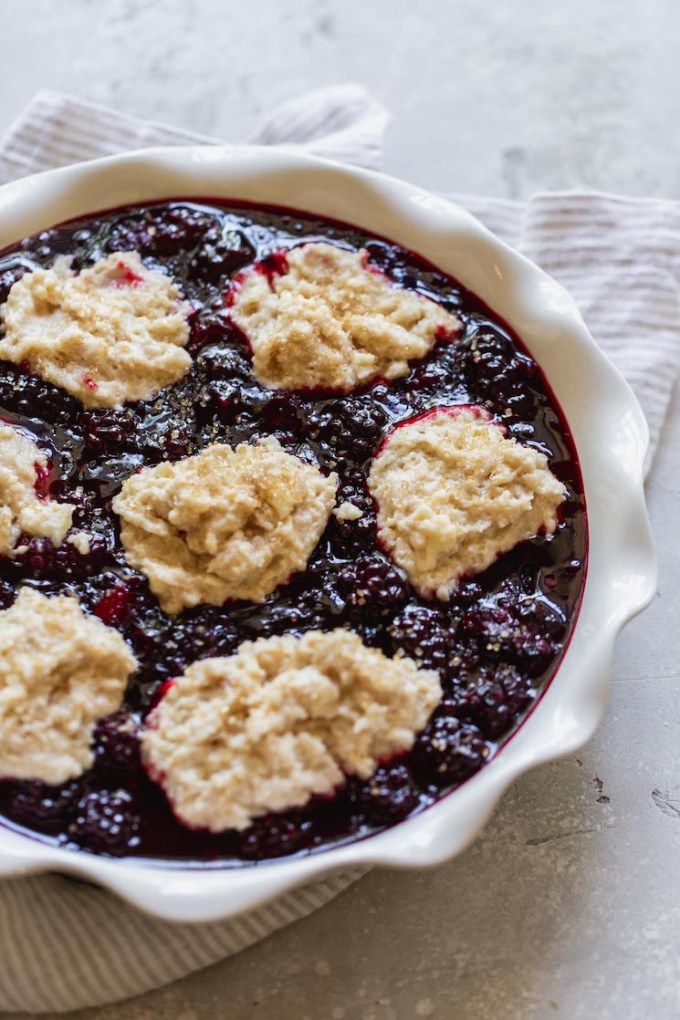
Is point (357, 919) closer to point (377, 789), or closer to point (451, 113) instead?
point (377, 789)

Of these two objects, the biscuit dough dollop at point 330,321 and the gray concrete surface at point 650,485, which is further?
the biscuit dough dollop at point 330,321

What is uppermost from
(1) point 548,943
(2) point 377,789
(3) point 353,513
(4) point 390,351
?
(4) point 390,351

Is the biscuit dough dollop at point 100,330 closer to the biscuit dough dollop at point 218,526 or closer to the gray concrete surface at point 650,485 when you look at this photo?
the biscuit dough dollop at point 218,526

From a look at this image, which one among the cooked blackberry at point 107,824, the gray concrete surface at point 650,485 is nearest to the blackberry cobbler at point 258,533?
the cooked blackberry at point 107,824

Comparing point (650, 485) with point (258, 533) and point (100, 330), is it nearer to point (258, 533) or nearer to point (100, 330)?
point (258, 533)

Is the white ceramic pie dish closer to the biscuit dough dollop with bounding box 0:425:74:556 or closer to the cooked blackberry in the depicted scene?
the cooked blackberry

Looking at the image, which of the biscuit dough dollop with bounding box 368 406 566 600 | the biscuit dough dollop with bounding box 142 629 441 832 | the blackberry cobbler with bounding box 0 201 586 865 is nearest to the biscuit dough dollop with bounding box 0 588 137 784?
the blackberry cobbler with bounding box 0 201 586 865

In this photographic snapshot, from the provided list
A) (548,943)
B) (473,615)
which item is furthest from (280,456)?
(548,943)
